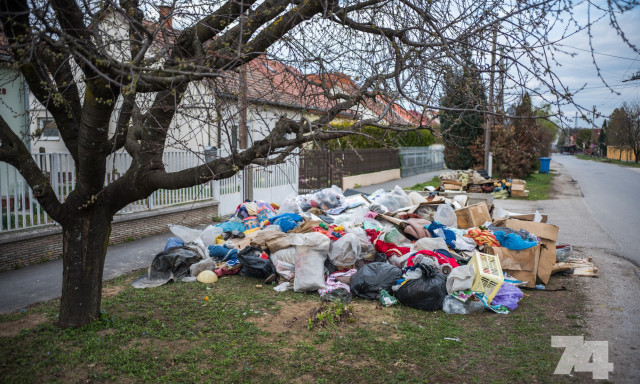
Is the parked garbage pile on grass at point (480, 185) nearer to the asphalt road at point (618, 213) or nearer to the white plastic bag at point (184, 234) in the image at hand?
the asphalt road at point (618, 213)

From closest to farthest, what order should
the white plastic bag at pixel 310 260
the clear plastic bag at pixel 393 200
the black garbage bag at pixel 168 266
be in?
the white plastic bag at pixel 310 260
the black garbage bag at pixel 168 266
the clear plastic bag at pixel 393 200

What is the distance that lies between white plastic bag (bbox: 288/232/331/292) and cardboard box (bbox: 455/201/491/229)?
343 centimetres

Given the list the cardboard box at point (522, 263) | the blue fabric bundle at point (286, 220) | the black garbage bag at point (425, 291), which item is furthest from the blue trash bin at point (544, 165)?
the black garbage bag at point (425, 291)

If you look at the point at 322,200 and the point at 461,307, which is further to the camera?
the point at 322,200

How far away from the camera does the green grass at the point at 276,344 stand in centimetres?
376

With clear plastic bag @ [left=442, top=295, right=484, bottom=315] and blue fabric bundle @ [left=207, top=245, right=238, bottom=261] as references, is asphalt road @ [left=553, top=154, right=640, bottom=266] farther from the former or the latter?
blue fabric bundle @ [left=207, top=245, right=238, bottom=261]

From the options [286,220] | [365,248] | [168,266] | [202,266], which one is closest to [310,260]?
[365,248]

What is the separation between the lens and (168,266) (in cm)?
671

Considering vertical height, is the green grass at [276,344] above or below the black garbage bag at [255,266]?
below

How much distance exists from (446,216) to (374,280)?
122 inches

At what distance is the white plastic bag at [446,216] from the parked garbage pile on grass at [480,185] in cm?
796

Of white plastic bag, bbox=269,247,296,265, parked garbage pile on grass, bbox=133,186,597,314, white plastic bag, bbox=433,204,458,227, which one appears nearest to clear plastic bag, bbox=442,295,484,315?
parked garbage pile on grass, bbox=133,186,597,314

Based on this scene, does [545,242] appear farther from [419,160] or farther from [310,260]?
[419,160]

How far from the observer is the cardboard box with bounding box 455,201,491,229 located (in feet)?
28.0
